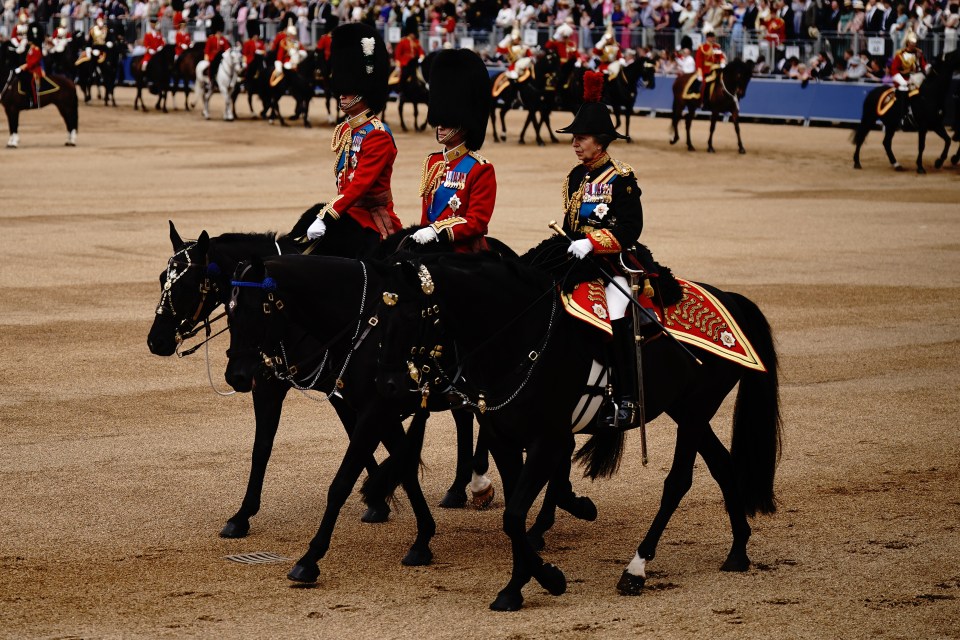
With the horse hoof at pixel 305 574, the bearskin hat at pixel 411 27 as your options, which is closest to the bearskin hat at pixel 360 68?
the horse hoof at pixel 305 574

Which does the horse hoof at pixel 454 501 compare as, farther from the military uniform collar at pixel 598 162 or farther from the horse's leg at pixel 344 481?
the military uniform collar at pixel 598 162

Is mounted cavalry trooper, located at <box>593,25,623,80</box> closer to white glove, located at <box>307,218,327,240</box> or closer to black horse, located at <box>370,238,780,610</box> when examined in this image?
white glove, located at <box>307,218,327,240</box>

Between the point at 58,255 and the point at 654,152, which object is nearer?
the point at 58,255

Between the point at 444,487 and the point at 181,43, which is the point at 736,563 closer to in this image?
the point at 444,487

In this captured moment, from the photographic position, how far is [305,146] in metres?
27.6

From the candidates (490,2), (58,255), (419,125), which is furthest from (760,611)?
(490,2)

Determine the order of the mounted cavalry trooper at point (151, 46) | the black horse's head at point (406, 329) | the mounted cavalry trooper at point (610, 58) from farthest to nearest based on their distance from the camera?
the mounted cavalry trooper at point (151, 46) → the mounted cavalry trooper at point (610, 58) → the black horse's head at point (406, 329)

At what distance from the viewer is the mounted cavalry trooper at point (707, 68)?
2714 cm

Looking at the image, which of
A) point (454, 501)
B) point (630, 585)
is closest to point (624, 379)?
point (630, 585)

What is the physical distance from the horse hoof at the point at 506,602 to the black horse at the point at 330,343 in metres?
0.70

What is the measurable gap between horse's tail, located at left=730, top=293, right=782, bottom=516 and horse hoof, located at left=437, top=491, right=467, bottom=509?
1411 mm

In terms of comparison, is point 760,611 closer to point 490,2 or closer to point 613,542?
point 613,542

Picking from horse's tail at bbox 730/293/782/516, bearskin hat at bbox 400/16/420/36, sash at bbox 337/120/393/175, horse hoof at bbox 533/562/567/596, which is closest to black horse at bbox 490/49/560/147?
bearskin hat at bbox 400/16/420/36

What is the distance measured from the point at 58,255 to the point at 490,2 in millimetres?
23610
